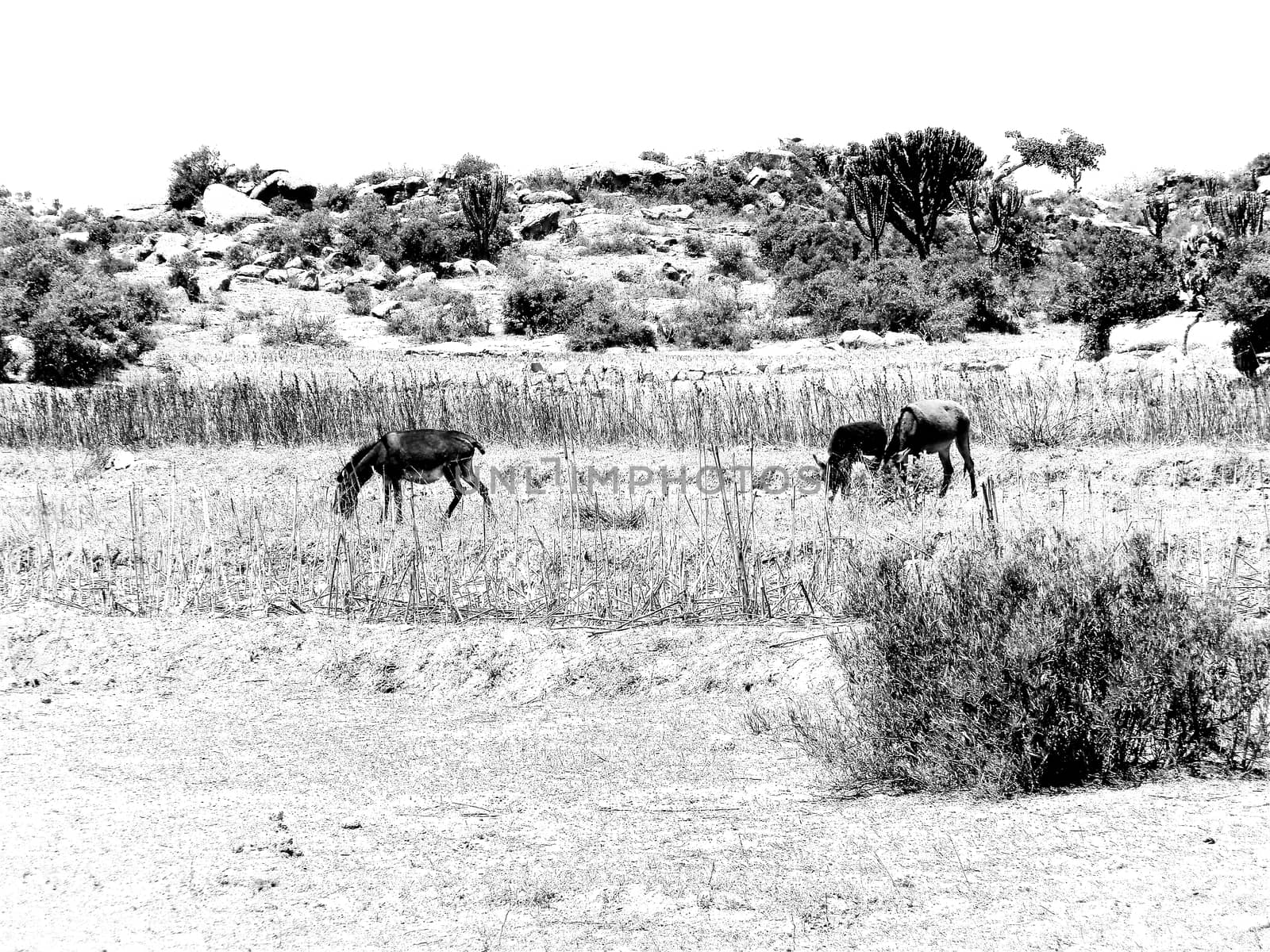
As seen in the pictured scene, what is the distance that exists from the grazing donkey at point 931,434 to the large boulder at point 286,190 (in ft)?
146

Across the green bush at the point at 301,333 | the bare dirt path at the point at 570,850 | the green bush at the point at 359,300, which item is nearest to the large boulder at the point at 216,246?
the green bush at the point at 359,300

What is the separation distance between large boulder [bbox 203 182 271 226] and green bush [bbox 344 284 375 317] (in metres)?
14.4

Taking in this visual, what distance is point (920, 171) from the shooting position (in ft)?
133

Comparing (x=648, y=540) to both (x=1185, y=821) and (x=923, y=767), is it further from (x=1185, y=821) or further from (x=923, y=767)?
(x=1185, y=821)

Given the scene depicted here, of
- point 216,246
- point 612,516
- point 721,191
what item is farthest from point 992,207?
point 612,516

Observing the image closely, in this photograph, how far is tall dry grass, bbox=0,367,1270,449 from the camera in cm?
1556

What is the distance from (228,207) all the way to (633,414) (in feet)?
127

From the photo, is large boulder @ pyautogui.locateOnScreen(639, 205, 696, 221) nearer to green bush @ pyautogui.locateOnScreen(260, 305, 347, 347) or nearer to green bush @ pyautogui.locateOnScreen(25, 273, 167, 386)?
green bush @ pyautogui.locateOnScreen(260, 305, 347, 347)

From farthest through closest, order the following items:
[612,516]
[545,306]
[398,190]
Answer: [398,190], [545,306], [612,516]

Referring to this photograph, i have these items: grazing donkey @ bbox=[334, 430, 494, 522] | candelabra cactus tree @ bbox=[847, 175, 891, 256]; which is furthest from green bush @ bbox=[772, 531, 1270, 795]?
candelabra cactus tree @ bbox=[847, 175, 891, 256]

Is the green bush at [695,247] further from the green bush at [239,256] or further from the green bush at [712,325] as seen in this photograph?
the green bush at [239,256]

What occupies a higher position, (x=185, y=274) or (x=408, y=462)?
(x=185, y=274)

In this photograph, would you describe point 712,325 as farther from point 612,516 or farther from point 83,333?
point 612,516

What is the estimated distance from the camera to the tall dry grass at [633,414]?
15.6 meters
